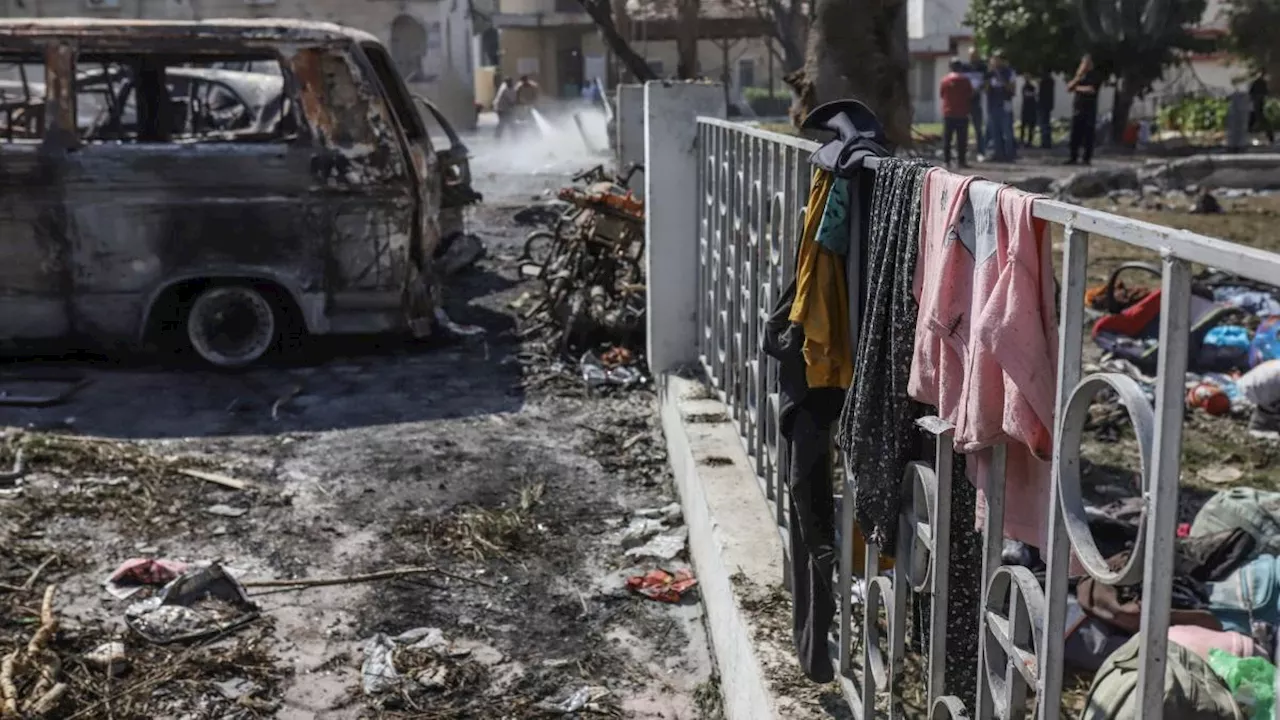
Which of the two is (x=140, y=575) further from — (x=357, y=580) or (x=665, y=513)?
(x=665, y=513)

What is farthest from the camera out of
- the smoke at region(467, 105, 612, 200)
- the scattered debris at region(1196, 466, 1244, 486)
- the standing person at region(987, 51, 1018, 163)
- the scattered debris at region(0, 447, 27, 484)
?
the standing person at region(987, 51, 1018, 163)

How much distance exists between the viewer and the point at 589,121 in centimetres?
3148

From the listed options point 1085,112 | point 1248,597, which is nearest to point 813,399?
point 1248,597

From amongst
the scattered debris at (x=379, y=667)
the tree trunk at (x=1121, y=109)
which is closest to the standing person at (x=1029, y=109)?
the tree trunk at (x=1121, y=109)

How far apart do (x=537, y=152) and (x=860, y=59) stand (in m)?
21.3

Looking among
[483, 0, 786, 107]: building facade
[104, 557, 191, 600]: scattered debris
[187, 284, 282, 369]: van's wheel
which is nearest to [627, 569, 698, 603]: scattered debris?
[104, 557, 191, 600]: scattered debris

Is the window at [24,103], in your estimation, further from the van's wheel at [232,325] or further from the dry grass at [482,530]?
the dry grass at [482,530]

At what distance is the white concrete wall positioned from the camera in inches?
494

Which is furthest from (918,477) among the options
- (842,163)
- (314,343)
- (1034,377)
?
(314,343)

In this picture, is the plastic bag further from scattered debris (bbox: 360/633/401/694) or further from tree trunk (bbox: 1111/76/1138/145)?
tree trunk (bbox: 1111/76/1138/145)

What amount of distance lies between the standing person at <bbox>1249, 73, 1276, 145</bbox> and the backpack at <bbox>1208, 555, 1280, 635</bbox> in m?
24.6

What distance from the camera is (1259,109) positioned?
26016mm

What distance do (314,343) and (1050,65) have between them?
2136 cm

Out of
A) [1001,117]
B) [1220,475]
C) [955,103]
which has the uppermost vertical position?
[955,103]
